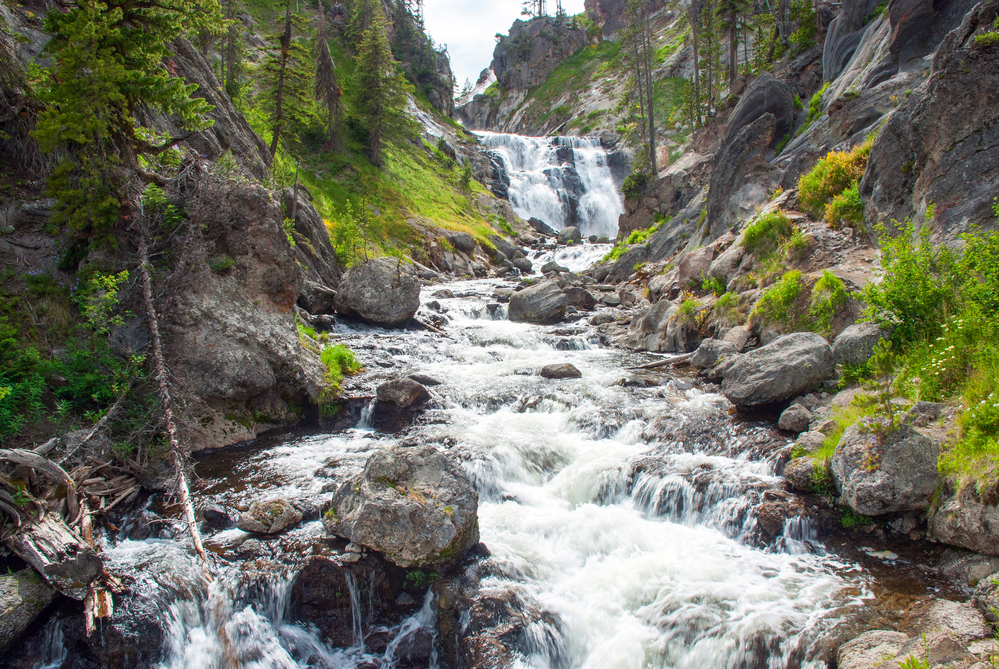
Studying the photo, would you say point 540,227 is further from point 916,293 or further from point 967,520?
point 967,520

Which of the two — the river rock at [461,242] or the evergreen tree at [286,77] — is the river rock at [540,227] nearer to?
the river rock at [461,242]

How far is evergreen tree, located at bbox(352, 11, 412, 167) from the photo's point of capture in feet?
138

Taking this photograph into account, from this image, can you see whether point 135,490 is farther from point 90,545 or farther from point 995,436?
point 995,436

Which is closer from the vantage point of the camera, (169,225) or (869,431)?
(869,431)

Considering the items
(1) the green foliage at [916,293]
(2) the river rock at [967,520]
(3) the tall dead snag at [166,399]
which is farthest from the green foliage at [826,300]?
(3) the tall dead snag at [166,399]

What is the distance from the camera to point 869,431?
661 cm

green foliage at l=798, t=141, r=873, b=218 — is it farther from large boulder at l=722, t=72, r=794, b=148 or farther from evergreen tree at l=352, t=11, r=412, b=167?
evergreen tree at l=352, t=11, r=412, b=167

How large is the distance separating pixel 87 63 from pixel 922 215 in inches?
652

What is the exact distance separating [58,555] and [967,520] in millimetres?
10384

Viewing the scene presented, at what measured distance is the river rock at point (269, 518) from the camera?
7340mm

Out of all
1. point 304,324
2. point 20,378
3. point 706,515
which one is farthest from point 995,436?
point 304,324

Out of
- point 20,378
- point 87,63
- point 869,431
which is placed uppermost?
point 87,63

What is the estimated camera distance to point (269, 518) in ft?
24.5

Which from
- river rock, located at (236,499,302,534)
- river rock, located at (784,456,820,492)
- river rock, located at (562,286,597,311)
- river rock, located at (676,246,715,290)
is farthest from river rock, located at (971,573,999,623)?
river rock, located at (562,286,597,311)
